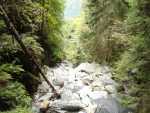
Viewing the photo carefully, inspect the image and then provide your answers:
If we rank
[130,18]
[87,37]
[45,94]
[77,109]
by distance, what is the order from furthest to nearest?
[87,37] < [45,94] < [77,109] < [130,18]

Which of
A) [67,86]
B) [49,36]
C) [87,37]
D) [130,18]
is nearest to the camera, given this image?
[130,18]

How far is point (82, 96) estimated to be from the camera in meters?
11.8

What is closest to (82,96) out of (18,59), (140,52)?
(18,59)

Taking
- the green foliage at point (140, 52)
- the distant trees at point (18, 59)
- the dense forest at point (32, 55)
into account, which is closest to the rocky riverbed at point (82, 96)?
the dense forest at point (32, 55)

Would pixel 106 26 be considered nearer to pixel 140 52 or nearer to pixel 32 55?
pixel 140 52

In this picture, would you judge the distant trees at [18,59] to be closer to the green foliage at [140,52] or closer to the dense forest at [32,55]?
the dense forest at [32,55]

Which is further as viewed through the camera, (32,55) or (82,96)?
(82,96)

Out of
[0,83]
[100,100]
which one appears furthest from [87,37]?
[0,83]

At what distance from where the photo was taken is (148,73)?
8.29 metres

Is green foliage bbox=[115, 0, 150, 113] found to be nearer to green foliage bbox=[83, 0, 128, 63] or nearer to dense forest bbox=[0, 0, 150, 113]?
dense forest bbox=[0, 0, 150, 113]

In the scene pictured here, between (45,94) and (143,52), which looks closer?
(143,52)

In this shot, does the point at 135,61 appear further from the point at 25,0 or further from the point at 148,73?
the point at 25,0

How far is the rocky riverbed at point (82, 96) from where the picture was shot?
9.76m

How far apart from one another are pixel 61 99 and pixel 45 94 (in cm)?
61
